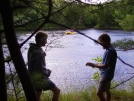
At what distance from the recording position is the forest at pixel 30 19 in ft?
3.43

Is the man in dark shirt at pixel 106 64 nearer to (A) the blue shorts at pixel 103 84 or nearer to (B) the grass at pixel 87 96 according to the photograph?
(A) the blue shorts at pixel 103 84

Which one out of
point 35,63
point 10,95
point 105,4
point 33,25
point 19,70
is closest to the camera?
point 19,70

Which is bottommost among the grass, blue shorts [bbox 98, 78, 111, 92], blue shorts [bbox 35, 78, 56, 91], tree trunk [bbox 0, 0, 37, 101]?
the grass

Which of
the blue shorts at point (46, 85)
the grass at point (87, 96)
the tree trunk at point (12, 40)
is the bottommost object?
the grass at point (87, 96)

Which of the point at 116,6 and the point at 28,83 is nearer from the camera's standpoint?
the point at 28,83

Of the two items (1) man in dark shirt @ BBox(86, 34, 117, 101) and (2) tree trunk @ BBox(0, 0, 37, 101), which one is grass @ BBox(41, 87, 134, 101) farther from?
(2) tree trunk @ BBox(0, 0, 37, 101)

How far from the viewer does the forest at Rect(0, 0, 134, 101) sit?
105 cm

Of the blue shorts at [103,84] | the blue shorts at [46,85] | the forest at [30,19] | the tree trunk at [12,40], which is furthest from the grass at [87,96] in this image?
the tree trunk at [12,40]

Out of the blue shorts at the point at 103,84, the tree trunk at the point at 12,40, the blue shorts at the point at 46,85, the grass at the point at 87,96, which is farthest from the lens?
the grass at the point at 87,96

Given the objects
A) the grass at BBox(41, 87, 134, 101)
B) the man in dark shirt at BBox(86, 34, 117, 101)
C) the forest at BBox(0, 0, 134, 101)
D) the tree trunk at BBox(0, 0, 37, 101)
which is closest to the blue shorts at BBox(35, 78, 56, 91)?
the forest at BBox(0, 0, 134, 101)

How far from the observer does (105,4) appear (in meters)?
2.12

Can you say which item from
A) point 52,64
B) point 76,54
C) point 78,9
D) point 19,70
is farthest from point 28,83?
point 76,54

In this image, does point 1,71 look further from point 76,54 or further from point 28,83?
point 76,54

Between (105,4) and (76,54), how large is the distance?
17.6m
